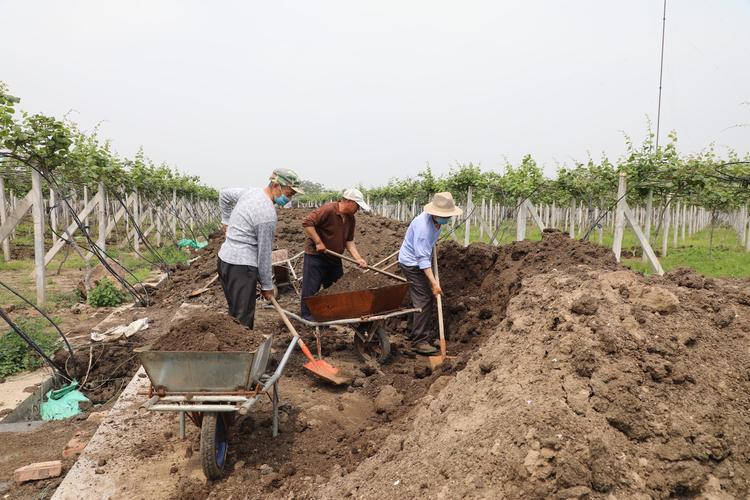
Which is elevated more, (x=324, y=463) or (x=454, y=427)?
(x=454, y=427)

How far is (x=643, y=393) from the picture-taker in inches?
108

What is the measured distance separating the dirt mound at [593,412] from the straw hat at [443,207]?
75.8 inches

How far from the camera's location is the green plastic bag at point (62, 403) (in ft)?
15.1

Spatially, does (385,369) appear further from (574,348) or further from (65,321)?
(65,321)

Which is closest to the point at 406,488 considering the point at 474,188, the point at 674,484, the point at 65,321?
the point at 674,484

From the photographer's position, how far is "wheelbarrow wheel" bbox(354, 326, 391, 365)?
18.1 ft

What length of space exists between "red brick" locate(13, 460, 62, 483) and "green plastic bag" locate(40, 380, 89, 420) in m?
1.32

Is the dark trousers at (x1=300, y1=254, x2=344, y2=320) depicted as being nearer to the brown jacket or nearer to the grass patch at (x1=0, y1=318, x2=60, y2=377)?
the brown jacket


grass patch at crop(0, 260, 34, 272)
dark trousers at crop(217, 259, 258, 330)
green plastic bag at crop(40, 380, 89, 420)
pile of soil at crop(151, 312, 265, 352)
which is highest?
dark trousers at crop(217, 259, 258, 330)

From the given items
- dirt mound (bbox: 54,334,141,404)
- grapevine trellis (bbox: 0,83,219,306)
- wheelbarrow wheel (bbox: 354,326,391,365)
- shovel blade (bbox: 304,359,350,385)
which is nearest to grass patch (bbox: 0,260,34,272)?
grapevine trellis (bbox: 0,83,219,306)

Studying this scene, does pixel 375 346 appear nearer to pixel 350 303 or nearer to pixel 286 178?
pixel 350 303

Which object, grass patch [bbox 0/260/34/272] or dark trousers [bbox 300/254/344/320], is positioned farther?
grass patch [bbox 0/260/34/272]

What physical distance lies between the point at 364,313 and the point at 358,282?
65 centimetres

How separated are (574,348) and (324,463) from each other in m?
1.83
